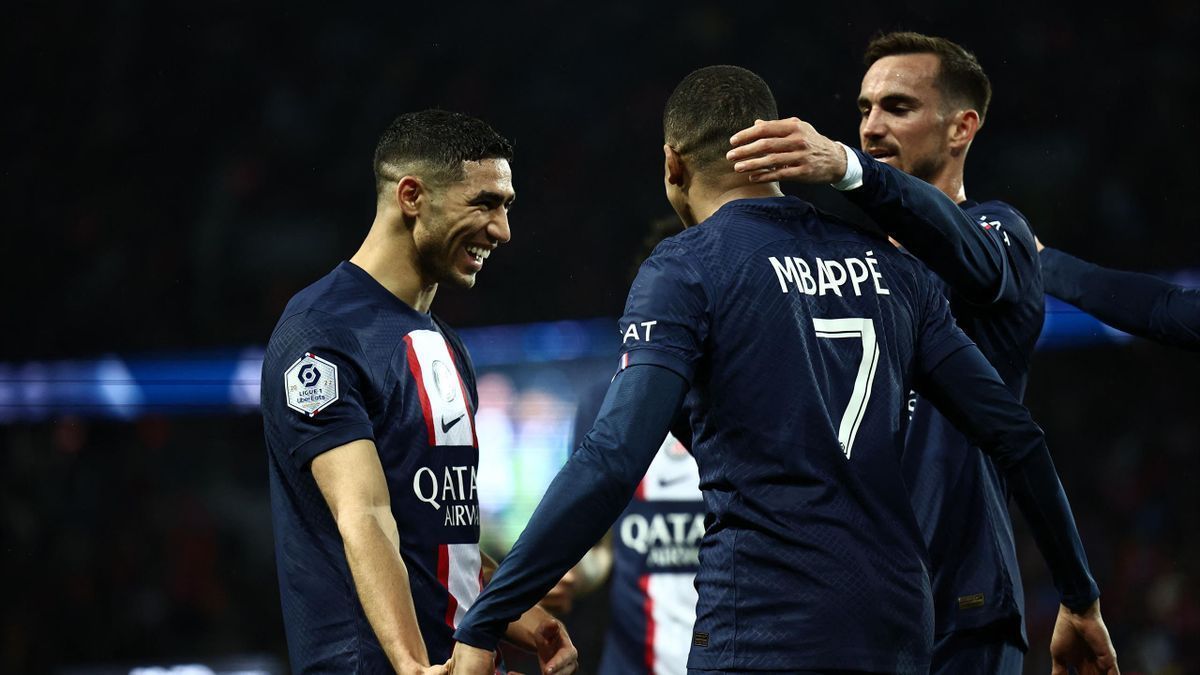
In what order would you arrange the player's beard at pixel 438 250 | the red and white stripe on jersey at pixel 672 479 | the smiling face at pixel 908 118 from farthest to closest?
the red and white stripe on jersey at pixel 672 479 → the smiling face at pixel 908 118 → the player's beard at pixel 438 250

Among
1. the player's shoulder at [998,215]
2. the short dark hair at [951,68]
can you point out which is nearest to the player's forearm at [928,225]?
the player's shoulder at [998,215]

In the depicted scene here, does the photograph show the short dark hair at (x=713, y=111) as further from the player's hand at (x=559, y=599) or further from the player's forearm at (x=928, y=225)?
the player's hand at (x=559, y=599)

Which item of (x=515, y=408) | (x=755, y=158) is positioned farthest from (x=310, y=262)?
(x=755, y=158)

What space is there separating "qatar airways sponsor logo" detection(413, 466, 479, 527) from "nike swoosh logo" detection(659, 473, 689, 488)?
1461 millimetres

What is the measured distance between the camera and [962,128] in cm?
323

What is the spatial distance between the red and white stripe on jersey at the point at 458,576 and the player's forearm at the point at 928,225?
3.31ft

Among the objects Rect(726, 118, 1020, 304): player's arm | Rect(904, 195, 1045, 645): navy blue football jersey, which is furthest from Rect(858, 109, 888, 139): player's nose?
Rect(726, 118, 1020, 304): player's arm

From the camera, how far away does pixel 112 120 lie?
28.8 ft

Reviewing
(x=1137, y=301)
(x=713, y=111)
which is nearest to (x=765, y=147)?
(x=713, y=111)

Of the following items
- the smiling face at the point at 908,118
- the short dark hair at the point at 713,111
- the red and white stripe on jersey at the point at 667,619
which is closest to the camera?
the short dark hair at the point at 713,111

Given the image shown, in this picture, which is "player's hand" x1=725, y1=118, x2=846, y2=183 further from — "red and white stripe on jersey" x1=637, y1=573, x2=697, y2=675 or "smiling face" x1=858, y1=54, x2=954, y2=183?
"red and white stripe on jersey" x1=637, y1=573, x2=697, y2=675

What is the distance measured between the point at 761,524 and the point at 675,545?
1.90 metres

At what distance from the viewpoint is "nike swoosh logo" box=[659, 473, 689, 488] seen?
3.99m

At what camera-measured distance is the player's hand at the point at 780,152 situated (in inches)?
84.9
